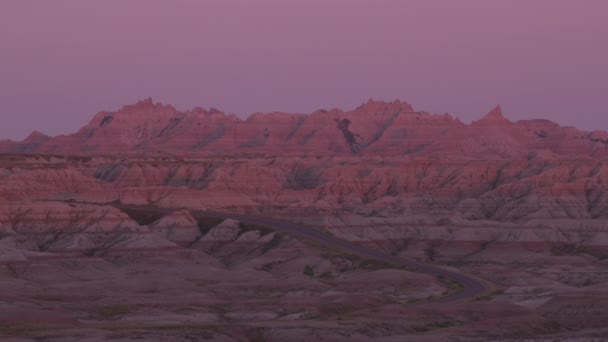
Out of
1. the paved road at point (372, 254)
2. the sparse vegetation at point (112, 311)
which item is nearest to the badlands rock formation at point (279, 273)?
the sparse vegetation at point (112, 311)

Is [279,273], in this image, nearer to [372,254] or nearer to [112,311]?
[372,254]

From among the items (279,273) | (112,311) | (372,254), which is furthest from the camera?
(372,254)

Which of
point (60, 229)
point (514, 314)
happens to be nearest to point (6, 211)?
point (60, 229)

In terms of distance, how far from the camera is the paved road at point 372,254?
5108 inches

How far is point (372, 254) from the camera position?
527 ft

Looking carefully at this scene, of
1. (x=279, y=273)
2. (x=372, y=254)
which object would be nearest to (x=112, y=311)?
(x=279, y=273)

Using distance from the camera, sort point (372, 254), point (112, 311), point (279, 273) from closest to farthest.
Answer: point (112, 311)
point (279, 273)
point (372, 254)

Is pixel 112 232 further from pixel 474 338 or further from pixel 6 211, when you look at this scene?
pixel 474 338

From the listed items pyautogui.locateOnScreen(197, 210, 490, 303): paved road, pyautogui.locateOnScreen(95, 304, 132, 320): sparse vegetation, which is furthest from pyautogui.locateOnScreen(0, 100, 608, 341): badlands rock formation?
pyautogui.locateOnScreen(197, 210, 490, 303): paved road

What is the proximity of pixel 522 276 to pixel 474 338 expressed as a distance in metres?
58.6

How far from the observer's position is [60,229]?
165000mm

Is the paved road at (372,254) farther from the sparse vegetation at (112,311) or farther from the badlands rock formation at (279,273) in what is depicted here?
the sparse vegetation at (112,311)

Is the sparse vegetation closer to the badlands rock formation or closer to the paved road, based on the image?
the badlands rock formation

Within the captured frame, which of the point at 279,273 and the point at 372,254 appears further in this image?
the point at 372,254
